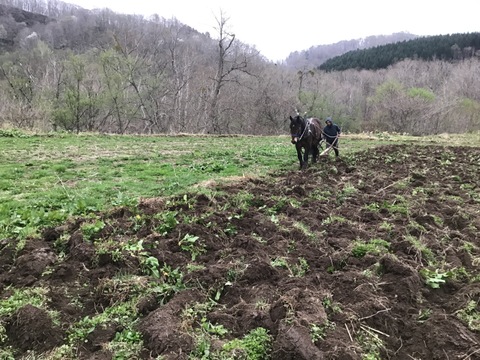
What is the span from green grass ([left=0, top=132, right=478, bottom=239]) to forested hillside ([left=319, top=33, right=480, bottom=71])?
82.8 metres

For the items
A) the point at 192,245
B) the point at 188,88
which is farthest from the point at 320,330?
the point at 188,88

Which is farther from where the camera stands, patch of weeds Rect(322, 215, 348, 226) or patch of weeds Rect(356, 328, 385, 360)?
patch of weeds Rect(322, 215, 348, 226)

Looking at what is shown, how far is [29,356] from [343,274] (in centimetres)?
321

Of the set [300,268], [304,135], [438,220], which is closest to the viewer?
[300,268]

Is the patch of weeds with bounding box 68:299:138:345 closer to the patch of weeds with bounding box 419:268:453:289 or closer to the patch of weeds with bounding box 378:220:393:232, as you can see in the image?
the patch of weeds with bounding box 419:268:453:289

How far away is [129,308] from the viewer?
131 inches

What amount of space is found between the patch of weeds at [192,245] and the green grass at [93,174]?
208 cm

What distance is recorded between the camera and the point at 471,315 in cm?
328

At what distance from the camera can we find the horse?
33.8 feet

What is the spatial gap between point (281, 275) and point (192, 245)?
1369mm

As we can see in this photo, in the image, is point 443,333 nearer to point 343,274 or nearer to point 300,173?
point 343,274

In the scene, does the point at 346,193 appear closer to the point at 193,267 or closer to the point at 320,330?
the point at 193,267

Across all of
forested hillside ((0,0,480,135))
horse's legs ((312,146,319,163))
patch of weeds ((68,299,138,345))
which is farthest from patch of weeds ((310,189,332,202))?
forested hillside ((0,0,480,135))

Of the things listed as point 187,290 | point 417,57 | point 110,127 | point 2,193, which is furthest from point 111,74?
point 417,57
